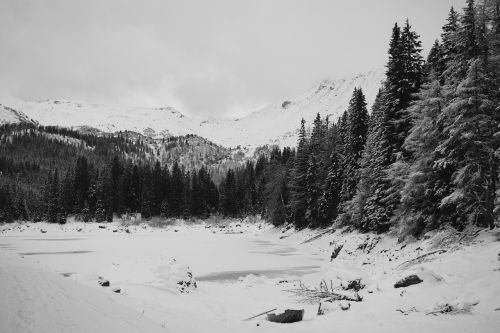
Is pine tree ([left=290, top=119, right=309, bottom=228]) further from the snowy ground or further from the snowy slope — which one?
the snowy slope

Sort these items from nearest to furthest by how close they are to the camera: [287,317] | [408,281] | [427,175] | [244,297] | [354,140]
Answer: [287,317], [408,281], [244,297], [427,175], [354,140]

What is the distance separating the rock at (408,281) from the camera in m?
13.0

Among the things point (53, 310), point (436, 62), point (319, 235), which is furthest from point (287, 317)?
point (319, 235)

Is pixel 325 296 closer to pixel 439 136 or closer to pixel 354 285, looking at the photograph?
pixel 354 285

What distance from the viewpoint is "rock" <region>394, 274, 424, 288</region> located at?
12977 millimetres

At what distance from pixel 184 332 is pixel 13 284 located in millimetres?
4321

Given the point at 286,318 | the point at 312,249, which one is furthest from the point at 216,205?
the point at 286,318

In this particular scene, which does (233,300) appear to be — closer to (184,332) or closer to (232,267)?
(184,332)

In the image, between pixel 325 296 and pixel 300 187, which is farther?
pixel 300 187

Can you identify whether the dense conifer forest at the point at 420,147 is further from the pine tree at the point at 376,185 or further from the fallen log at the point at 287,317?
the fallen log at the point at 287,317

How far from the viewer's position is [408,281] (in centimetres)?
1309

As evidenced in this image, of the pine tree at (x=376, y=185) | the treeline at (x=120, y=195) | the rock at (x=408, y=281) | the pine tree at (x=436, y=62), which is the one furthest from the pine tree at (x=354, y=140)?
the treeline at (x=120, y=195)

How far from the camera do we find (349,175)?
39312 mm

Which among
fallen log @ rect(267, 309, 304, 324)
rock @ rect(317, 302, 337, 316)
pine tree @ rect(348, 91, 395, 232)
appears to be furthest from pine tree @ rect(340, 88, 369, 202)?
fallen log @ rect(267, 309, 304, 324)
